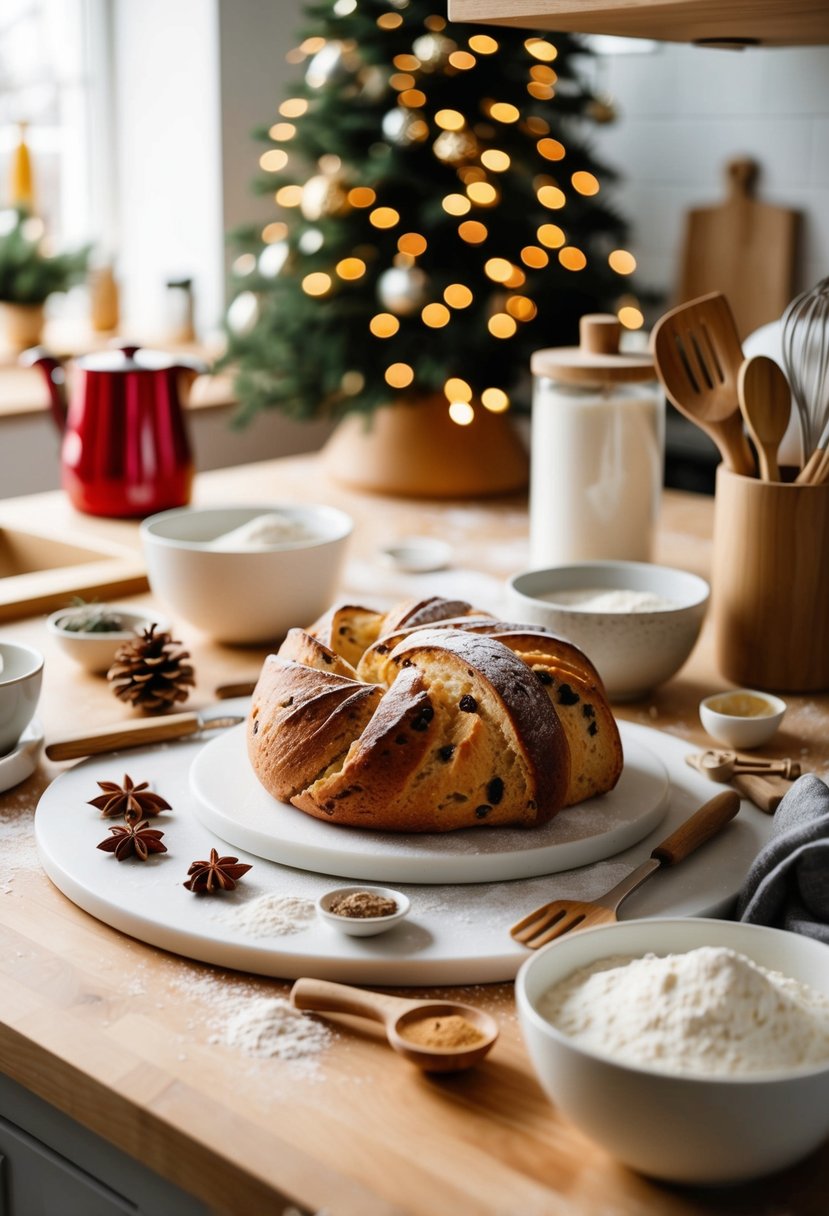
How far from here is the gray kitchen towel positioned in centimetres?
67

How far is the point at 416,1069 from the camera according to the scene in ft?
1.98

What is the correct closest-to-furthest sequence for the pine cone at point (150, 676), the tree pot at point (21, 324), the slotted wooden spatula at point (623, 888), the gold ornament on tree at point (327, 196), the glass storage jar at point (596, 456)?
the slotted wooden spatula at point (623, 888)
the pine cone at point (150, 676)
the glass storage jar at point (596, 456)
the gold ornament on tree at point (327, 196)
the tree pot at point (21, 324)

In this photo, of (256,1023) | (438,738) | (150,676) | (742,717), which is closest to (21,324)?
(150,676)

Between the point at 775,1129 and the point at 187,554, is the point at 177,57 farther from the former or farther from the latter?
the point at 775,1129

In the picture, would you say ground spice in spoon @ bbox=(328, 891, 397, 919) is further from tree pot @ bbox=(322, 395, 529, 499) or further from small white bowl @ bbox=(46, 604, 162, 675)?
tree pot @ bbox=(322, 395, 529, 499)

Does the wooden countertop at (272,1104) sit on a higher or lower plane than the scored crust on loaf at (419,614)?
lower

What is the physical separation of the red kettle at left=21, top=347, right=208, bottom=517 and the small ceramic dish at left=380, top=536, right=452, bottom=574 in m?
0.30

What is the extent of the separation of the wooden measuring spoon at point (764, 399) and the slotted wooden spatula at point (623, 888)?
347mm

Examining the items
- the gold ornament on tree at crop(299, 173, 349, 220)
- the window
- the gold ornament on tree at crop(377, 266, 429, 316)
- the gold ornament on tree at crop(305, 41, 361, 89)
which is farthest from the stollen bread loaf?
the window

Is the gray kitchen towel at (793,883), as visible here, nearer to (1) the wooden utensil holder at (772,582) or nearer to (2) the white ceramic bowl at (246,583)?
(1) the wooden utensil holder at (772,582)

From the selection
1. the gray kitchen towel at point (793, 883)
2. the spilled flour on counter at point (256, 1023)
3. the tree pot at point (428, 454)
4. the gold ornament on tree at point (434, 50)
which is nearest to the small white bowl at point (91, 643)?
the spilled flour on counter at point (256, 1023)

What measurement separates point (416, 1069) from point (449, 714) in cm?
22

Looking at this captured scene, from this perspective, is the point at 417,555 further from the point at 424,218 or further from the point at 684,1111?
the point at 684,1111

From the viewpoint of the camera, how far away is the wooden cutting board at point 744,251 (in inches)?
90.9
